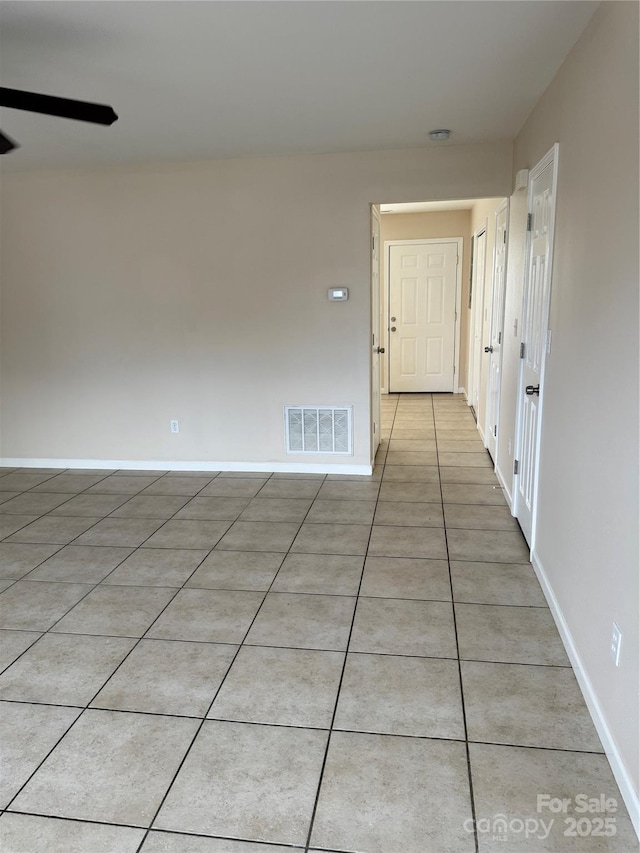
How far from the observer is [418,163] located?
405cm

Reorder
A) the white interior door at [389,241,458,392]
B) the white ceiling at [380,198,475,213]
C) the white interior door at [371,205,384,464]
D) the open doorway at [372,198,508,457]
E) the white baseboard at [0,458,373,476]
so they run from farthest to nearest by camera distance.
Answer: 1. the white interior door at [389,241,458,392]
2. the open doorway at [372,198,508,457]
3. the white ceiling at [380,198,475,213]
4. the white baseboard at [0,458,373,476]
5. the white interior door at [371,205,384,464]

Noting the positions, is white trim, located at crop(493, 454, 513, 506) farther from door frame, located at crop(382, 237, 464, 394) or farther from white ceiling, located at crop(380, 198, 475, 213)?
white ceiling, located at crop(380, 198, 475, 213)

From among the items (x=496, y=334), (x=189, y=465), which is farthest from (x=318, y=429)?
(x=496, y=334)

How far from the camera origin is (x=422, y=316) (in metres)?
7.77

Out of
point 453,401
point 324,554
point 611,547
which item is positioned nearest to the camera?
point 611,547

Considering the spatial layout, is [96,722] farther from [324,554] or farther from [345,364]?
[345,364]

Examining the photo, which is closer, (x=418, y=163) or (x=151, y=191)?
(x=418, y=163)

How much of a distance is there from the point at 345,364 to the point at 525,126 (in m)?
1.98

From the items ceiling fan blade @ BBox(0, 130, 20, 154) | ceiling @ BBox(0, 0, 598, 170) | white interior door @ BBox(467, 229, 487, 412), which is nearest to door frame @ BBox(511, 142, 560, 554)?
ceiling @ BBox(0, 0, 598, 170)

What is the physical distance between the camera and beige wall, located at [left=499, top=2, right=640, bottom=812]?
5.37ft

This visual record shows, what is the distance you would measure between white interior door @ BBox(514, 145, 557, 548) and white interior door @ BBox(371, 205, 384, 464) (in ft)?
4.61

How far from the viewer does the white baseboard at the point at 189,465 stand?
15.3ft

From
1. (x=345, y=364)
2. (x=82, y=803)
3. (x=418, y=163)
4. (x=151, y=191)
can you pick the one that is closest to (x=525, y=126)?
(x=418, y=163)

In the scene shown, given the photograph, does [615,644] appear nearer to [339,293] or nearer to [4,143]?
[4,143]
